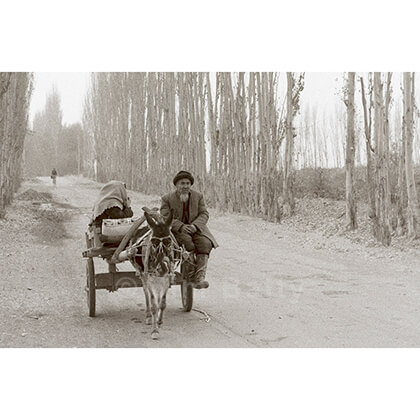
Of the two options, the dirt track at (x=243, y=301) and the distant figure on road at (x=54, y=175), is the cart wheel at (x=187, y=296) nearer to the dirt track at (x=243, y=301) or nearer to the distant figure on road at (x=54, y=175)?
the dirt track at (x=243, y=301)

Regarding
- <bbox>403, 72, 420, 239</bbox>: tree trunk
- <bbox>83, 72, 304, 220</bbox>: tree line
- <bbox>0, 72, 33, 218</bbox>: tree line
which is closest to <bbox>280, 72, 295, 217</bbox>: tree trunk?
<bbox>83, 72, 304, 220</bbox>: tree line

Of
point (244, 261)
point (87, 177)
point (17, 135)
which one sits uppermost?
point (17, 135)

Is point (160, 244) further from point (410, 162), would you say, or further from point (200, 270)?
point (410, 162)

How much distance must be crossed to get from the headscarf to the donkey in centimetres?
116

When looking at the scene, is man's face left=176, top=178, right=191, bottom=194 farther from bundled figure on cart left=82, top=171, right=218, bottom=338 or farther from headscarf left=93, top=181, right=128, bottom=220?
headscarf left=93, top=181, right=128, bottom=220

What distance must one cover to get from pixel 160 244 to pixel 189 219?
1118 millimetres

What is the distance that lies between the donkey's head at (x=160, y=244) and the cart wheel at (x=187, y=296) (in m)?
1.06

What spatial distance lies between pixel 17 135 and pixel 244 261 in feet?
40.6

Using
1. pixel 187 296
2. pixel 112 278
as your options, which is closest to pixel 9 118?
pixel 112 278

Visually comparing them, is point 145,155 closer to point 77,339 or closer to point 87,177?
point 87,177

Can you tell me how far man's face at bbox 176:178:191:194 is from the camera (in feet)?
20.3

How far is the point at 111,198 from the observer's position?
661 cm

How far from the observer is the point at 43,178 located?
18703 mm
